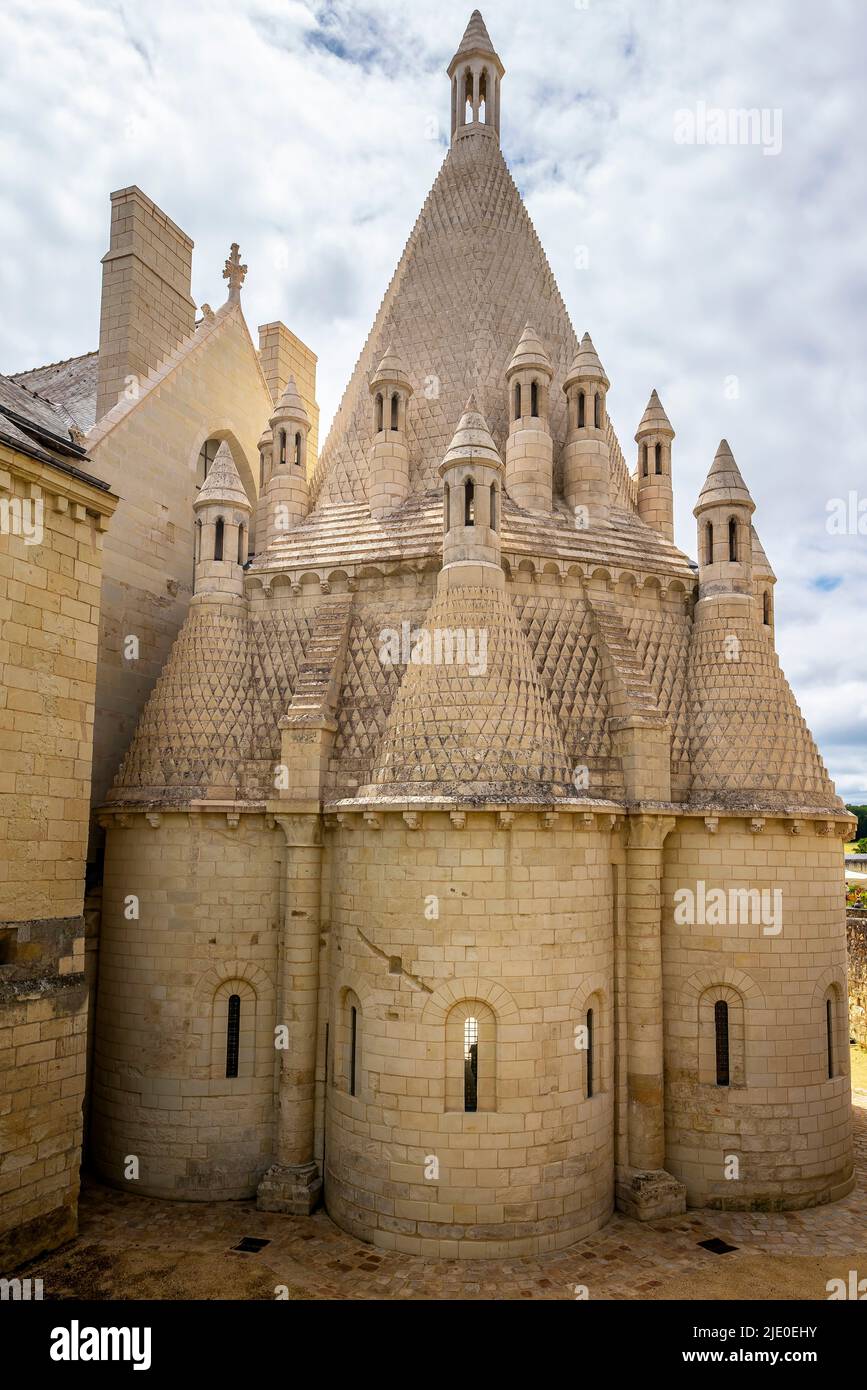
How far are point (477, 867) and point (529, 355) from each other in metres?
11.6

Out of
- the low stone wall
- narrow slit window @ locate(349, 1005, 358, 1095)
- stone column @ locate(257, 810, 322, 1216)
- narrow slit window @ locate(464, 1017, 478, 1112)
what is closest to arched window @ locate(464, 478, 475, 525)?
stone column @ locate(257, 810, 322, 1216)

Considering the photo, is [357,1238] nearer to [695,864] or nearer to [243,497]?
[695,864]

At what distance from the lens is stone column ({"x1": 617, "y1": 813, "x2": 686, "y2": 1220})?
52.7ft

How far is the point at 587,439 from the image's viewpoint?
2047 cm

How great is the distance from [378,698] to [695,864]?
7125 mm

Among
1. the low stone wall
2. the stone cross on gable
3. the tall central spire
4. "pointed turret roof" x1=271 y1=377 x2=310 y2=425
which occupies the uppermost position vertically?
the tall central spire

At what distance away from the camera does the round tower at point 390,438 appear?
20.2 m

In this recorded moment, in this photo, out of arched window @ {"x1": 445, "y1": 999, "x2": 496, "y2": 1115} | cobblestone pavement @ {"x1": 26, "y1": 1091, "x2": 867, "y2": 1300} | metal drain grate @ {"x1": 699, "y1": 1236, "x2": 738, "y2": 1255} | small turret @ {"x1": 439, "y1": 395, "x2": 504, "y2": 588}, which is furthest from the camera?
small turret @ {"x1": 439, "y1": 395, "x2": 504, "y2": 588}

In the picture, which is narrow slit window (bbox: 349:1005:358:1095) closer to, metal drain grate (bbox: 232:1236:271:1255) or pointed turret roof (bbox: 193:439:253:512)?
metal drain grate (bbox: 232:1236:271:1255)

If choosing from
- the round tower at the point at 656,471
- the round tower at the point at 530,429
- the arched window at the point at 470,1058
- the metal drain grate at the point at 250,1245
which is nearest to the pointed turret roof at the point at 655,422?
the round tower at the point at 656,471

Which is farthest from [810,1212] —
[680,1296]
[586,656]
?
[586,656]

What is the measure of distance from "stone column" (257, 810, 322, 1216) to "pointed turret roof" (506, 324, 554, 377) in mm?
10962

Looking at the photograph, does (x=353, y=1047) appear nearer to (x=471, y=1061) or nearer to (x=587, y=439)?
(x=471, y=1061)

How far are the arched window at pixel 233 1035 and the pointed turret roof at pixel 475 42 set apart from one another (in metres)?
24.5
